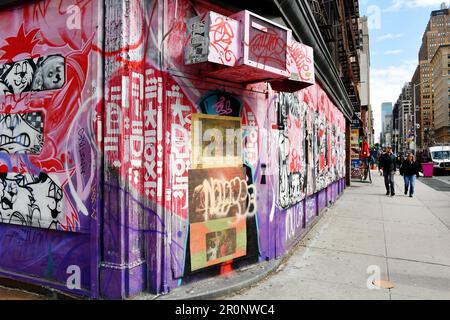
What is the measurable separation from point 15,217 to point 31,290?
3.07 ft

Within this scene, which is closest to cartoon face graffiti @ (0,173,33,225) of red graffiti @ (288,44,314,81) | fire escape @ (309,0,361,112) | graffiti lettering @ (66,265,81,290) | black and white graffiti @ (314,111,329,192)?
graffiti lettering @ (66,265,81,290)

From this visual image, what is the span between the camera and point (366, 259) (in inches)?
236

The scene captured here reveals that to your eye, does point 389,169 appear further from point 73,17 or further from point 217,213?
point 73,17

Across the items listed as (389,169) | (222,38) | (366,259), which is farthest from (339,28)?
(222,38)

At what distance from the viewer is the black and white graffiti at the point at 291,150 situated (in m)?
6.31

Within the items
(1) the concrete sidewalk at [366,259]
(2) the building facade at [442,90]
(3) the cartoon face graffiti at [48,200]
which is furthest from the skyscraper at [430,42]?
(3) the cartoon face graffiti at [48,200]

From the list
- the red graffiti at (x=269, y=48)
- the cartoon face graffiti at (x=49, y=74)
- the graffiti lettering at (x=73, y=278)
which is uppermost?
the red graffiti at (x=269, y=48)

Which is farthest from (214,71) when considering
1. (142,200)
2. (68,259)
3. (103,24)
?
(68,259)

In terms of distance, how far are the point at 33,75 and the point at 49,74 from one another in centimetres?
29

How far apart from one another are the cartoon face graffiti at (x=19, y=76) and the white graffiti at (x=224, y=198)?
256 centimetres

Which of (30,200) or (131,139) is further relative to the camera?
(30,200)

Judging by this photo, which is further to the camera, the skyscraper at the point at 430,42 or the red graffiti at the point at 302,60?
the skyscraper at the point at 430,42

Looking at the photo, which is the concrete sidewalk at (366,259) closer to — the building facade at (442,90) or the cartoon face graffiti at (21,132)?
the cartoon face graffiti at (21,132)
